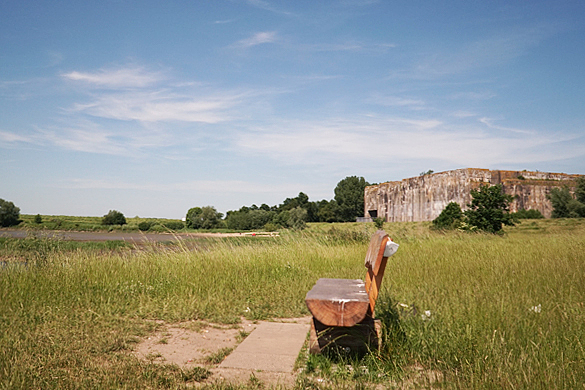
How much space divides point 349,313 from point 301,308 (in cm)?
249

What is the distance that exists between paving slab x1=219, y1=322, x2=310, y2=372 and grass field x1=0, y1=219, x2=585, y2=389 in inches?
10.1

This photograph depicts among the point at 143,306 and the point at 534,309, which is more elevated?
the point at 534,309

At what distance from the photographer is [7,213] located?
109 ft

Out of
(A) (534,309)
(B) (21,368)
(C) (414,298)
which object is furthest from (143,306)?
(A) (534,309)

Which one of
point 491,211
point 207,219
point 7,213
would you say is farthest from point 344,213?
point 491,211

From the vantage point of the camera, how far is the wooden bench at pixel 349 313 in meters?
3.06

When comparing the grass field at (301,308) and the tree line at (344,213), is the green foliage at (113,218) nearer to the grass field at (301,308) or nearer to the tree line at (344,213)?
the tree line at (344,213)

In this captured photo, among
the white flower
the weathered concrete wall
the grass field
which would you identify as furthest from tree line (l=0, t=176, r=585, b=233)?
the white flower

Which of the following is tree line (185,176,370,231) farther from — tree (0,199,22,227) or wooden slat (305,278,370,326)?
wooden slat (305,278,370,326)

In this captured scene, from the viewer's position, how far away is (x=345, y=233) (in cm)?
1462

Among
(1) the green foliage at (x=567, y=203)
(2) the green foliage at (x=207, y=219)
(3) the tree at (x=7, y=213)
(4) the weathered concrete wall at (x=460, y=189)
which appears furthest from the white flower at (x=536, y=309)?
(2) the green foliage at (x=207, y=219)

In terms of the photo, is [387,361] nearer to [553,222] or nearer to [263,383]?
[263,383]

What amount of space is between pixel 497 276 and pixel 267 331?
3.52 m

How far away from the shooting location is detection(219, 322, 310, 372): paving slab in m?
3.32
